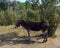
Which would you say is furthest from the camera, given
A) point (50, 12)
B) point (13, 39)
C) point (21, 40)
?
point (50, 12)

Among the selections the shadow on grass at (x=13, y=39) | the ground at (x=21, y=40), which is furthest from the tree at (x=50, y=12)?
the shadow on grass at (x=13, y=39)

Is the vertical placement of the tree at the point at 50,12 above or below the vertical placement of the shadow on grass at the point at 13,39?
above

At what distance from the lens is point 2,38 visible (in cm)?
1227

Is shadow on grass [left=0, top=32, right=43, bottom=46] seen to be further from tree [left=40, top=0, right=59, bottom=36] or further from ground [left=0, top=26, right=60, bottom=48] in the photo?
tree [left=40, top=0, right=59, bottom=36]

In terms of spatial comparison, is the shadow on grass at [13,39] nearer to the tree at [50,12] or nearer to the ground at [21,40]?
the ground at [21,40]

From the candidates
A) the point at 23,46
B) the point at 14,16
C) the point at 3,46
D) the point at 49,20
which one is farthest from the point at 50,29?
the point at 14,16

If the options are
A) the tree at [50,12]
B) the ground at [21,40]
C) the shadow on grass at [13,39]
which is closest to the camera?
the ground at [21,40]

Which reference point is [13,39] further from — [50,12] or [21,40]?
[50,12]

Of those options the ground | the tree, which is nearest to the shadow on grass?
the ground

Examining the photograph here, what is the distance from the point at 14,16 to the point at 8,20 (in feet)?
2.29

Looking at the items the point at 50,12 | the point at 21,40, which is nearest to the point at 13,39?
the point at 21,40

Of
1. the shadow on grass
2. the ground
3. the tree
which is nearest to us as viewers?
the ground

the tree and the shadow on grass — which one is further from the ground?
the tree

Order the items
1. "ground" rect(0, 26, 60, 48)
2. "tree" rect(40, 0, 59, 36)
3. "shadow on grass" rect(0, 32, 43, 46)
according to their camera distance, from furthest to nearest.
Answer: "tree" rect(40, 0, 59, 36) → "shadow on grass" rect(0, 32, 43, 46) → "ground" rect(0, 26, 60, 48)
